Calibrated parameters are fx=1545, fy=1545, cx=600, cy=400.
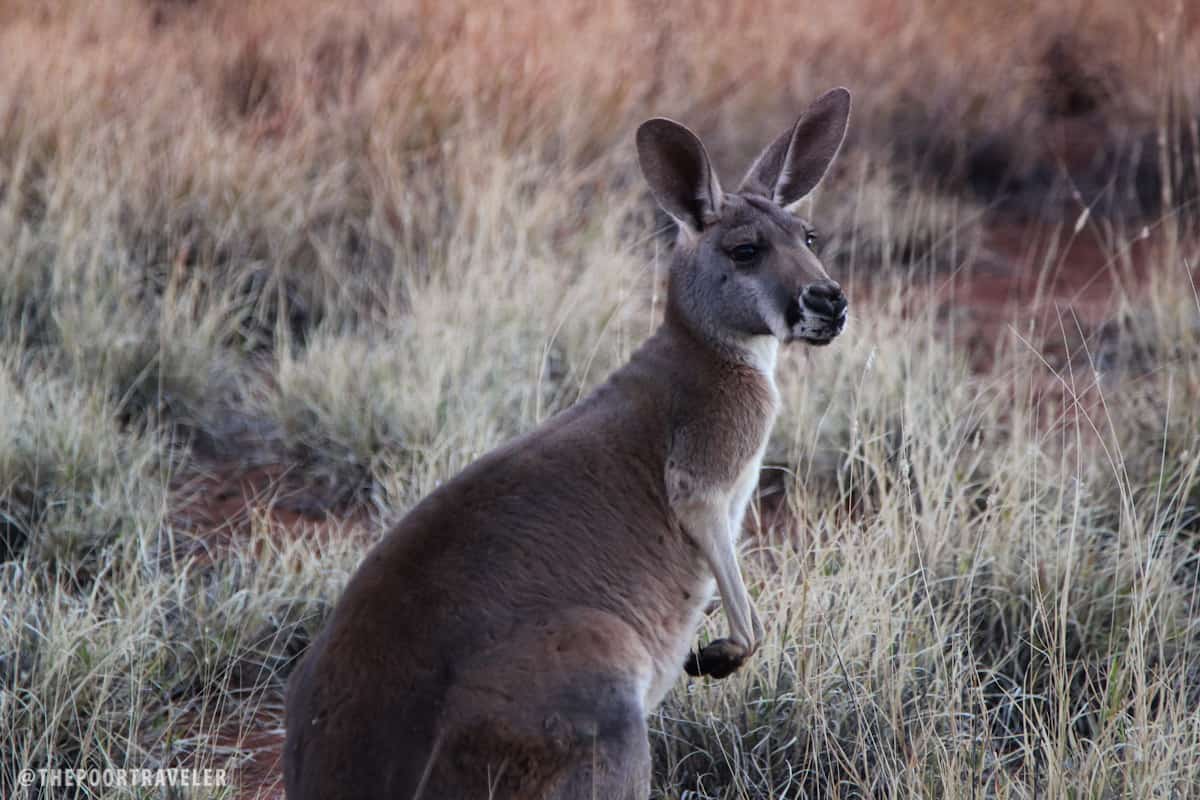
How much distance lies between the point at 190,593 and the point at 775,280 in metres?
2.12

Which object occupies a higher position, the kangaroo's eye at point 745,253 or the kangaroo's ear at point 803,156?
the kangaroo's ear at point 803,156

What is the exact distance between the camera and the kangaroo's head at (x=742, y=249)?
3.21 metres

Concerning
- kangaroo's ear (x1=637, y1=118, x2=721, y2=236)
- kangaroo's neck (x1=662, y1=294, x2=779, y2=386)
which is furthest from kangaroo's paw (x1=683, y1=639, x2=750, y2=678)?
kangaroo's ear (x1=637, y1=118, x2=721, y2=236)

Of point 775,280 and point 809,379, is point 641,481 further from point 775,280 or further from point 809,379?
point 809,379

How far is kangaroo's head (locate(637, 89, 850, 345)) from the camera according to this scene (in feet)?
10.5

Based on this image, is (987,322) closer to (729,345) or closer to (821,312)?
(729,345)

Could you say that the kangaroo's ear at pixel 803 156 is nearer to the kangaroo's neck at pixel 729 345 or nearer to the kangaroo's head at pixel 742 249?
the kangaroo's head at pixel 742 249

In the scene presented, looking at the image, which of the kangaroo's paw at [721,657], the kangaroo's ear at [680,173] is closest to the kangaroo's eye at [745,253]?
the kangaroo's ear at [680,173]

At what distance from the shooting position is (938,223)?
27.4ft

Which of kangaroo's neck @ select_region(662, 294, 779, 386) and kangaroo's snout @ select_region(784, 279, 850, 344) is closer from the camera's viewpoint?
kangaroo's snout @ select_region(784, 279, 850, 344)

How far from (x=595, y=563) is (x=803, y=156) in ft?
4.07

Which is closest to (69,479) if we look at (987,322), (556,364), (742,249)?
(556,364)

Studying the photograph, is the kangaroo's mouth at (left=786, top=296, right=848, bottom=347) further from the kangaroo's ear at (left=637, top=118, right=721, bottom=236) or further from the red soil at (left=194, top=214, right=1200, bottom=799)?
the red soil at (left=194, top=214, right=1200, bottom=799)

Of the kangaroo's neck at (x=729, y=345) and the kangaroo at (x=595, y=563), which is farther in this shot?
the kangaroo's neck at (x=729, y=345)
